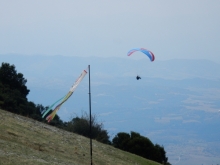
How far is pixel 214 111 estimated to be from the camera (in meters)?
199

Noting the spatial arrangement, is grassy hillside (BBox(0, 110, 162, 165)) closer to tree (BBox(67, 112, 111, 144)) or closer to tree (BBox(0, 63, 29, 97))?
tree (BBox(67, 112, 111, 144))

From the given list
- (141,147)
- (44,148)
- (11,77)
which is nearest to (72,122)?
(11,77)

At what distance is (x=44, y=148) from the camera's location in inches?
920

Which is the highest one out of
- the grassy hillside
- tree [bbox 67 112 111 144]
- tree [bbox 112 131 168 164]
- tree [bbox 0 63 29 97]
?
tree [bbox 0 63 29 97]

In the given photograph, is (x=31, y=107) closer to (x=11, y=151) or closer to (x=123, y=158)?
(x=123, y=158)

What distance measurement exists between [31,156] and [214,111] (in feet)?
610

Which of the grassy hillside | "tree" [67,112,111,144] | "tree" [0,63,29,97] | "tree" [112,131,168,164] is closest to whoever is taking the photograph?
the grassy hillside

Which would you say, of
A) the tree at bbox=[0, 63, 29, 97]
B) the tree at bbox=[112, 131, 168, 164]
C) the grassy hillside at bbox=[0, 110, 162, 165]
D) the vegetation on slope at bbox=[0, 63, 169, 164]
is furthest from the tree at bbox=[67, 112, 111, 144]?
the grassy hillside at bbox=[0, 110, 162, 165]

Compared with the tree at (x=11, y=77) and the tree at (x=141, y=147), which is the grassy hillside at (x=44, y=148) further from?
the tree at (x=11, y=77)

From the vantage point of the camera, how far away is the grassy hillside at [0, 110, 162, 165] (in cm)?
1838

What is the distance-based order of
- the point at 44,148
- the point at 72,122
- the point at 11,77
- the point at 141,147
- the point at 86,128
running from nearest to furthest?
the point at 44,148, the point at 141,147, the point at 86,128, the point at 72,122, the point at 11,77

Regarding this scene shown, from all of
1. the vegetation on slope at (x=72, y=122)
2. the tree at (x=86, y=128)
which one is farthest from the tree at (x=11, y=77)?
the tree at (x=86, y=128)

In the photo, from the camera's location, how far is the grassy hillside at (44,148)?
1838 cm

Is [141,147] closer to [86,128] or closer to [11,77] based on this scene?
[86,128]
